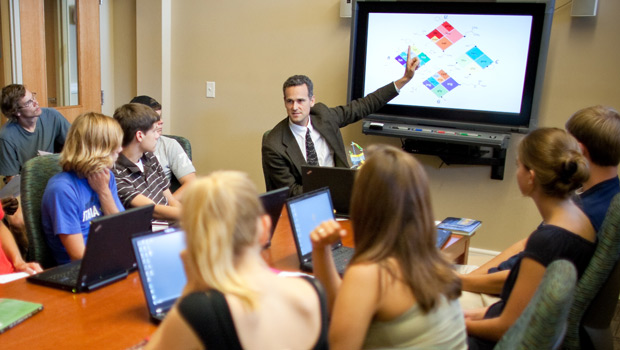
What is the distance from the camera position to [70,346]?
1.43 m

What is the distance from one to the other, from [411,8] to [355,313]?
289cm

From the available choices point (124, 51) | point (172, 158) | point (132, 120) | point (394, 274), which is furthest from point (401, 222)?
point (124, 51)

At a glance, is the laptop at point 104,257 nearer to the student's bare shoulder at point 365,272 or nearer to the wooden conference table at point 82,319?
the wooden conference table at point 82,319

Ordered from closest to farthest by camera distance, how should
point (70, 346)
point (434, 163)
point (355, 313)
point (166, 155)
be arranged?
point (355, 313), point (70, 346), point (166, 155), point (434, 163)

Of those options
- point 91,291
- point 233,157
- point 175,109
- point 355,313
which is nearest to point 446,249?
point 355,313

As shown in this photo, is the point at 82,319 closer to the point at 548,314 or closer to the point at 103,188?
the point at 103,188

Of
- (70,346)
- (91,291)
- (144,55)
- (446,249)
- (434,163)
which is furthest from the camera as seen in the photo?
(144,55)

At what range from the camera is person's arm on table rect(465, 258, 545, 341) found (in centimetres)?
159

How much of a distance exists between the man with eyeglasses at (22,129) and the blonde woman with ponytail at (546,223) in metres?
2.96

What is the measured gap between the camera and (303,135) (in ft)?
11.2

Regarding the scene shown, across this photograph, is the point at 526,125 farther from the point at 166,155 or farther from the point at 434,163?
the point at 166,155

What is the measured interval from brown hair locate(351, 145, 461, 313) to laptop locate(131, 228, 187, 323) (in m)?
0.53

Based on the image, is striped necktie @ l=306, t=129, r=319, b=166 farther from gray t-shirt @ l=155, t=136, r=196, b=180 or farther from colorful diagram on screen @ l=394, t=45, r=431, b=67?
colorful diagram on screen @ l=394, t=45, r=431, b=67

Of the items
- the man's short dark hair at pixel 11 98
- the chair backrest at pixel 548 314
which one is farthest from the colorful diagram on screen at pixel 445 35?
the chair backrest at pixel 548 314
